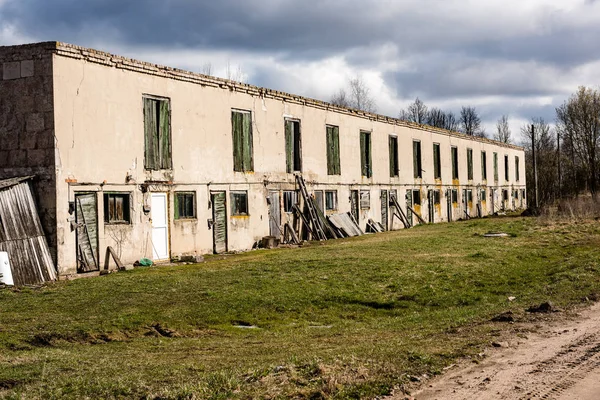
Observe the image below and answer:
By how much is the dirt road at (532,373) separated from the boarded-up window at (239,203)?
58.4ft

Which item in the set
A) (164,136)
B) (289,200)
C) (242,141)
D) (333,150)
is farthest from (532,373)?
(333,150)

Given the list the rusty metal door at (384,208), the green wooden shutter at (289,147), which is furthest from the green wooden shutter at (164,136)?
the rusty metal door at (384,208)

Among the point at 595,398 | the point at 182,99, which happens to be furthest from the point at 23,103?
the point at 595,398

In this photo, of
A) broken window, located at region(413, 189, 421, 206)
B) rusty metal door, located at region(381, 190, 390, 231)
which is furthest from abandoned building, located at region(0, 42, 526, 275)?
broken window, located at region(413, 189, 421, 206)

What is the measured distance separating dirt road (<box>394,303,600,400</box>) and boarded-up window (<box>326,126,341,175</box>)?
24180mm

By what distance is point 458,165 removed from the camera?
50.9 meters

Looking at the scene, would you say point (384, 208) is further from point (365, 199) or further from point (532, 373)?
point (532, 373)

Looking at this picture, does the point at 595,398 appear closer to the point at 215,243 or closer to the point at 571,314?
the point at 571,314

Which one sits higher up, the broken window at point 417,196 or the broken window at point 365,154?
the broken window at point 365,154

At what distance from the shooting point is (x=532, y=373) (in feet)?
25.4

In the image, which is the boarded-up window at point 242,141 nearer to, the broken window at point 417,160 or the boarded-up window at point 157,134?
the boarded-up window at point 157,134

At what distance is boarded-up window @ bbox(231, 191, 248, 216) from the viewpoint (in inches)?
1048

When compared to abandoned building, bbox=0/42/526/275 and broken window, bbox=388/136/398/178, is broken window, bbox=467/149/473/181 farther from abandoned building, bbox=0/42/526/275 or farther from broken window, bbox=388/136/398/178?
abandoned building, bbox=0/42/526/275

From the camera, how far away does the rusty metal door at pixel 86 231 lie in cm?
1984
